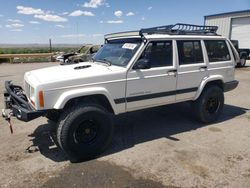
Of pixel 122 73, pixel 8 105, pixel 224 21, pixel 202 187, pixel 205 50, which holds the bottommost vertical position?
pixel 202 187

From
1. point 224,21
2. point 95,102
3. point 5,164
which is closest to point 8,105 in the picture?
point 5,164

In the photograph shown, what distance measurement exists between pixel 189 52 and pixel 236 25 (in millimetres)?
24328

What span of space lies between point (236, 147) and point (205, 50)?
7.19 feet

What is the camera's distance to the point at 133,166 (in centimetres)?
394

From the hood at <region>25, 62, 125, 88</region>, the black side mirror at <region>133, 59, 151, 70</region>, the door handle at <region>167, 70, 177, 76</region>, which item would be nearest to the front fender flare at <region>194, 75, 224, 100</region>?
the door handle at <region>167, 70, 177, 76</region>

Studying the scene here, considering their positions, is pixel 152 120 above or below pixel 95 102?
below

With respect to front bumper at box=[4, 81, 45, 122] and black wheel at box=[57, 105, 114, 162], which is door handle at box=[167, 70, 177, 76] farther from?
front bumper at box=[4, 81, 45, 122]

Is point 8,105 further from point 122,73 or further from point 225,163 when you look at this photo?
point 225,163

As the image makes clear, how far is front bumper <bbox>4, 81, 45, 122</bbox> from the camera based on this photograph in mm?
3787

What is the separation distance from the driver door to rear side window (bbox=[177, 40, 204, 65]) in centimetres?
24

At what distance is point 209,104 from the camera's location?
5898mm

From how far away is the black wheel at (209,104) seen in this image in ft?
18.6

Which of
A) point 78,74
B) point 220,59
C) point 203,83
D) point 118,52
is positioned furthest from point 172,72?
point 78,74

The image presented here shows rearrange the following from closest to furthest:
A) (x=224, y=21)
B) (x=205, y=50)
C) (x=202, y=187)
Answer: (x=202, y=187)
(x=205, y=50)
(x=224, y=21)
